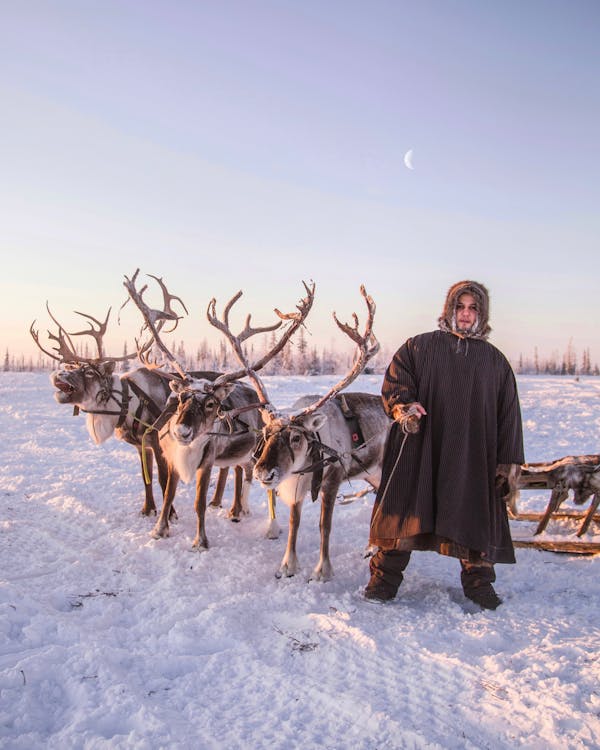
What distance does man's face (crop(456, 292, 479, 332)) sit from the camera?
4363mm

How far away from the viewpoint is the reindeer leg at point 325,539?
4.76 m

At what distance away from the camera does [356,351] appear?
527cm

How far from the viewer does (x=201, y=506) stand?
18.3ft

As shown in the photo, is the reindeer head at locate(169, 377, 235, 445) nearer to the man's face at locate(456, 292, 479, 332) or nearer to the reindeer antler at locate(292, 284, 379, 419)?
the reindeer antler at locate(292, 284, 379, 419)

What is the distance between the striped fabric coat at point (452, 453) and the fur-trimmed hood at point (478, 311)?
0.20ft

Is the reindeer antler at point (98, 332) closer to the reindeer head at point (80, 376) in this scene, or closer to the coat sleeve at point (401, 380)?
the reindeer head at point (80, 376)

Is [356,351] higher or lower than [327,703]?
higher

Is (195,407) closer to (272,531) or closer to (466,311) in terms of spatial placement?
(272,531)

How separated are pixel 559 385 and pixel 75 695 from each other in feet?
64.8

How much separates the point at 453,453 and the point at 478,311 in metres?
1.12

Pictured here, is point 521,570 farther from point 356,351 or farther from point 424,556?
point 356,351

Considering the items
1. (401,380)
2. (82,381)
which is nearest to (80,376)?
(82,381)

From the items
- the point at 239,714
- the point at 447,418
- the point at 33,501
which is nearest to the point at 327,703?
the point at 239,714

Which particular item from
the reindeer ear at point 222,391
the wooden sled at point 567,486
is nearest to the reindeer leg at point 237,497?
the reindeer ear at point 222,391
